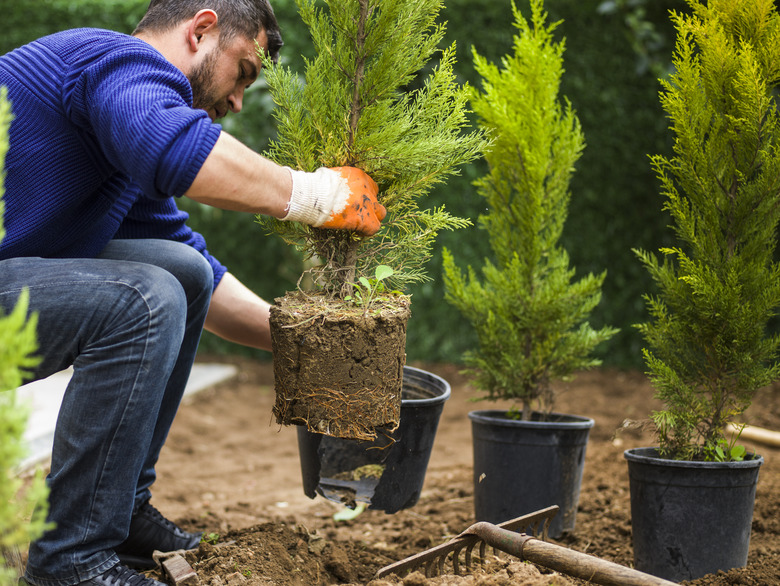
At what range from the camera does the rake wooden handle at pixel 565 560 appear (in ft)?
5.87

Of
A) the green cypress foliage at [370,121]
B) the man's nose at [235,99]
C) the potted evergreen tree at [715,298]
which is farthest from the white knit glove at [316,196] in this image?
the potted evergreen tree at [715,298]

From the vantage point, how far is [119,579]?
6.44 feet

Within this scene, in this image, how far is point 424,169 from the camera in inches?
92.4

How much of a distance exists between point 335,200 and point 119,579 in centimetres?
131

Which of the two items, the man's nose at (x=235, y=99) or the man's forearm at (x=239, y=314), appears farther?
the man's forearm at (x=239, y=314)

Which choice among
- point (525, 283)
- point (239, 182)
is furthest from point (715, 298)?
point (239, 182)

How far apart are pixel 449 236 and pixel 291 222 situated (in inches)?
164

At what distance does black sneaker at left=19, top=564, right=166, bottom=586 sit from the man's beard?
62.9 inches

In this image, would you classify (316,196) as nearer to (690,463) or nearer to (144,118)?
(144,118)

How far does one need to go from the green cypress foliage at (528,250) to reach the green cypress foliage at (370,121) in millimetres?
765

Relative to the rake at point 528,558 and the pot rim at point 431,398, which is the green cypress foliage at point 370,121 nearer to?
the pot rim at point 431,398

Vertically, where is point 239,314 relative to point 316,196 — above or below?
below

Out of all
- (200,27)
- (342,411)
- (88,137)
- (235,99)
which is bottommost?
(342,411)

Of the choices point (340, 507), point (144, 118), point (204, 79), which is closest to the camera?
point (144, 118)
